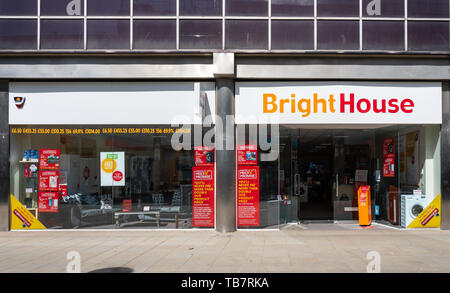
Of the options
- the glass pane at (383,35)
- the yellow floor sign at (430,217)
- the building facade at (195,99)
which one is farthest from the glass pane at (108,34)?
the yellow floor sign at (430,217)

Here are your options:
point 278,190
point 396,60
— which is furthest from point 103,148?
point 396,60

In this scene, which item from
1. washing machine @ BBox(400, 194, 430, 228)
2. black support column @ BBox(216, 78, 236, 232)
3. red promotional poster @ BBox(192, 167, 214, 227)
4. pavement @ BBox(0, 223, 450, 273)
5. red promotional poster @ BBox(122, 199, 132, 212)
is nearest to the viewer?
pavement @ BBox(0, 223, 450, 273)

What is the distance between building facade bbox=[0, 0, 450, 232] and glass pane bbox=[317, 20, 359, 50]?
3 cm

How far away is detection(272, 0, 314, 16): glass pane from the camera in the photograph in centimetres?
1041

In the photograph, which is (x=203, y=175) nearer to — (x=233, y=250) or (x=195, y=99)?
(x=195, y=99)

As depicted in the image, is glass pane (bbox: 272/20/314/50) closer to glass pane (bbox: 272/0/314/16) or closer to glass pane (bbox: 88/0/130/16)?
glass pane (bbox: 272/0/314/16)

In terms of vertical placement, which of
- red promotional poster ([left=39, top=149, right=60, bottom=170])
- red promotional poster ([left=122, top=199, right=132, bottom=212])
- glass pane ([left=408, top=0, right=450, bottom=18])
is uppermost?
glass pane ([left=408, top=0, right=450, bottom=18])

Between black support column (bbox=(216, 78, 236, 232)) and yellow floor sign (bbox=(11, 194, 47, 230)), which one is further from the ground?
black support column (bbox=(216, 78, 236, 232))

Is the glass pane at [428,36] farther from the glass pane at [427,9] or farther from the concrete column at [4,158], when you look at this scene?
the concrete column at [4,158]

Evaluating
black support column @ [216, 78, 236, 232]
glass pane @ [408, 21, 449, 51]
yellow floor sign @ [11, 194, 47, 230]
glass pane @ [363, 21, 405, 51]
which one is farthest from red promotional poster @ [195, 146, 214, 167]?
glass pane @ [408, 21, 449, 51]

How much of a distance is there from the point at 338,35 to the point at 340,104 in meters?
1.95

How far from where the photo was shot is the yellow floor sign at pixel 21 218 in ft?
34.9

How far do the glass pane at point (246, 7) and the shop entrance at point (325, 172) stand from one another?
378 centimetres

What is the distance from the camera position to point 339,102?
10.5 metres
